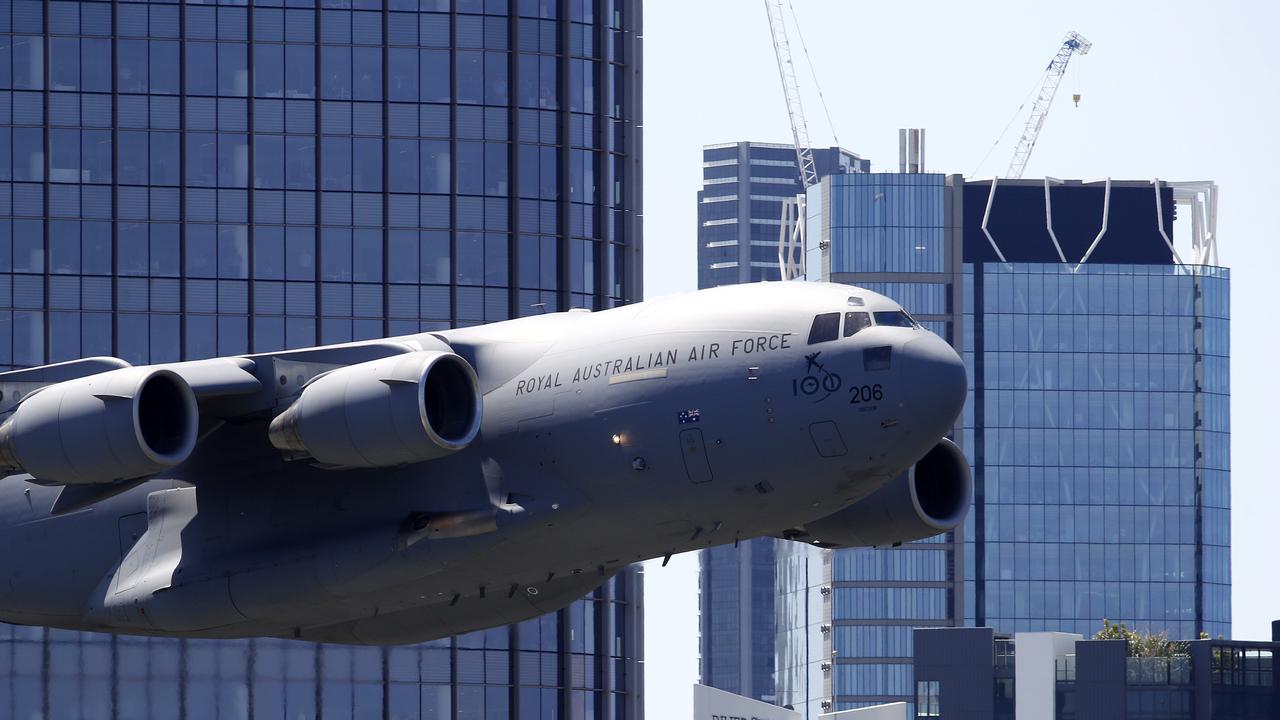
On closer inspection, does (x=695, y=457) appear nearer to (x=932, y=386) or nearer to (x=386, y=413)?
(x=932, y=386)

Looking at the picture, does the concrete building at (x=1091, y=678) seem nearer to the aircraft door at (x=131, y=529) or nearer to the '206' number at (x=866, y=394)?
the aircraft door at (x=131, y=529)

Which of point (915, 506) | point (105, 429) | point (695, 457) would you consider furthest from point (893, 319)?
point (105, 429)

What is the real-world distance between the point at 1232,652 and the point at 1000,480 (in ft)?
185

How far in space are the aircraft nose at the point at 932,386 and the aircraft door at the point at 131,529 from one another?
1282 centimetres

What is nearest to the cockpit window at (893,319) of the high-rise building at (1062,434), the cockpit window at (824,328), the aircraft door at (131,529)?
the cockpit window at (824,328)

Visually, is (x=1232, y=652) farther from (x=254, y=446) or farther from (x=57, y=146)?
(x=254, y=446)

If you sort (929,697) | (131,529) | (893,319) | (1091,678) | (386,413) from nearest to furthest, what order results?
(386,413)
(893,319)
(131,529)
(1091,678)
(929,697)

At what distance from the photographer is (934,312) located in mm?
187000

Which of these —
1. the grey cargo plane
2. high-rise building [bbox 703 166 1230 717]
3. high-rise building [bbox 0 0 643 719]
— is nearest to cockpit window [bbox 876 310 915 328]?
the grey cargo plane

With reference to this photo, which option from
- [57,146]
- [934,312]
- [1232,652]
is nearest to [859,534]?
[57,146]

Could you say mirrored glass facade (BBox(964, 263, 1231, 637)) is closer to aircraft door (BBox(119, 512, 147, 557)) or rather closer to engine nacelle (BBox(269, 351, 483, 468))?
aircraft door (BBox(119, 512, 147, 557))

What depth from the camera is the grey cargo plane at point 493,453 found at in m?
32.3

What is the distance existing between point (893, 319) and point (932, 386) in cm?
143

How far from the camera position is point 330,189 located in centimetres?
7456
